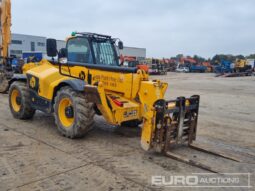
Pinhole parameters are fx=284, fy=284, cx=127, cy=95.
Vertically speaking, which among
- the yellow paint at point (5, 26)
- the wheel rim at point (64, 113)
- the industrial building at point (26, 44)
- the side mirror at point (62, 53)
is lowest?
the wheel rim at point (64, 113)

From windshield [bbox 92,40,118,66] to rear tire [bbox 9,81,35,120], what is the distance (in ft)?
7.37

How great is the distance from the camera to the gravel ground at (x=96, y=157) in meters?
4.00

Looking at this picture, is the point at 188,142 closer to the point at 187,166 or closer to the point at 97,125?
the point at 187,166

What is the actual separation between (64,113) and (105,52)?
1796mm

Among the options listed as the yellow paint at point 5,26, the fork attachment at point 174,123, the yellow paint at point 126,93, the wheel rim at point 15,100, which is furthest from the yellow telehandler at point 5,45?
the fork attachment at point 174,123

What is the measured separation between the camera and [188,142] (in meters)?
5.64

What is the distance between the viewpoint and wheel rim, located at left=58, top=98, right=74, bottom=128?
6.07m

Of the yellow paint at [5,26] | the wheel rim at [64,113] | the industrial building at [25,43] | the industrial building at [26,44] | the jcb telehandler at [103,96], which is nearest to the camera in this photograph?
the jcb telehandler at [103,96]

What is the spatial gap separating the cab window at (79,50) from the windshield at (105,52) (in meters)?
0.17

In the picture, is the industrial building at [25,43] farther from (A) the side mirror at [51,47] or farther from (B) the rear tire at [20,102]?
(A) the side mirror at [51,47]

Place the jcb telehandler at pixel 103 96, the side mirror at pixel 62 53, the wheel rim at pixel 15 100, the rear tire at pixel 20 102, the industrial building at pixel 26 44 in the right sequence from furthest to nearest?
the industrial building at pixel 26 44
the wheel rim at pixel 15 100
the rear tire at pixel 20 102
the side mirror at pixel 62 53
the jcb telehandler at pixel 103 96

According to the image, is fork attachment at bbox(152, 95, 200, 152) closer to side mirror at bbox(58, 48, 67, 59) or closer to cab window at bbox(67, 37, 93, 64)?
cab window at bbox(67, 37, 93, 64)

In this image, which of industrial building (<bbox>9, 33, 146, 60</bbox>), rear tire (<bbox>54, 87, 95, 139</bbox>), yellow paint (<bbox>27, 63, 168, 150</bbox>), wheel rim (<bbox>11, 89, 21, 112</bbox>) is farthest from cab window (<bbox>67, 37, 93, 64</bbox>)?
industrial building (<bbox>9, 33, 146, 60</bbox>)

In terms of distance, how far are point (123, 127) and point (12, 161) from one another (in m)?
3.00
